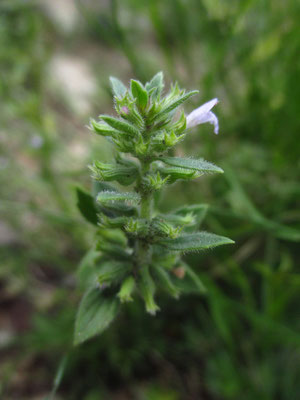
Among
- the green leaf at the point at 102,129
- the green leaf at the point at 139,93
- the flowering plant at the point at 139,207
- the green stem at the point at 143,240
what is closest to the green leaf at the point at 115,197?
the flowering plant at the point at 139,207

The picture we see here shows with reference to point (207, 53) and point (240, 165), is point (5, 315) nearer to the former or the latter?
point (240, 165)

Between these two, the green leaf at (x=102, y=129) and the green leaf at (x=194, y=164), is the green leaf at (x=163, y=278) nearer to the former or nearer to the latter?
the green leaf at (x=194, y=164)

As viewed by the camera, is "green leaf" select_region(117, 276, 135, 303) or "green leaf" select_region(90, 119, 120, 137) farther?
"green leaf" select_region(117, 276, 135, 303)

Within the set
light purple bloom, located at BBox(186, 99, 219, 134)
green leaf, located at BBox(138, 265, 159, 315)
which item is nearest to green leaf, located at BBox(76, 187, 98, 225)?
green leaf, located at BBox(138, 265, 159, 315)

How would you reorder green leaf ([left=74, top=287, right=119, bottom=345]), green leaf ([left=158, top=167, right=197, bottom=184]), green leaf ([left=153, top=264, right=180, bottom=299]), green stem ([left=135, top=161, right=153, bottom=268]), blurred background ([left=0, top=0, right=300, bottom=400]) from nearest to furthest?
1. green leaf ([left=158, top=167, right=197, bottom=184])
2. green stem ([left=135, top=161, right=153, bottom=268])
3. green leaf ([left=74, top=287, right=119, bottom=345])
4. green leaf ([left=153, top=264, right=180, bottom=299])
5. blurred background ([left=0, top=0, right=300, bottom=400])

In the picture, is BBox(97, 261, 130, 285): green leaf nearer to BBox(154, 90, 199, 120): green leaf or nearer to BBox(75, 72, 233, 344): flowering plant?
BBox(75, 72, 233, 344): flowering plant

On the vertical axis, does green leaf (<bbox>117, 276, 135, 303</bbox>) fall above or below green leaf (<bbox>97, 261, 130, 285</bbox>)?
below
